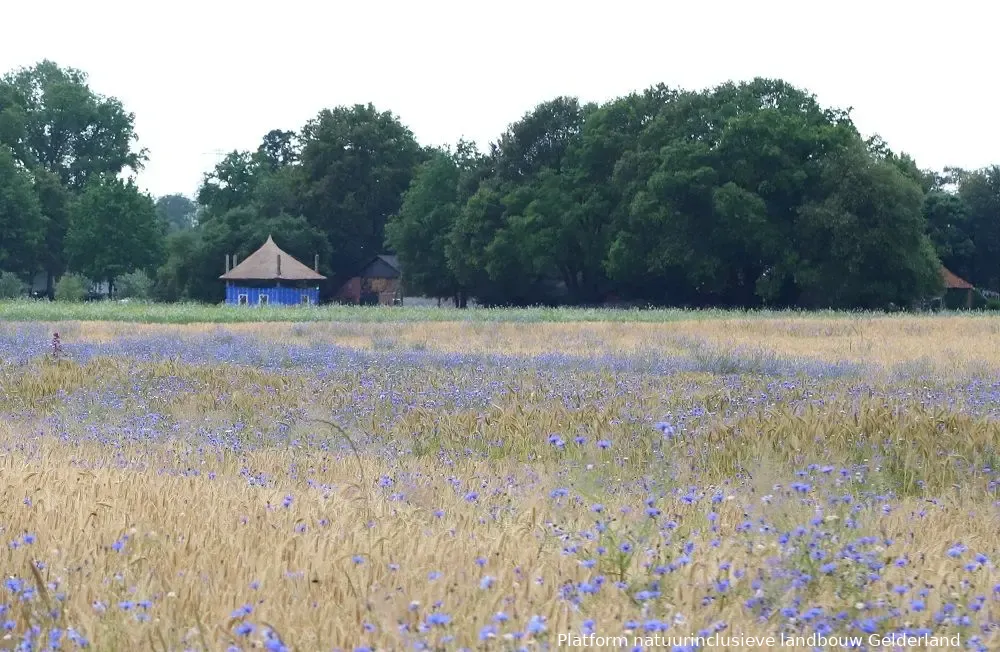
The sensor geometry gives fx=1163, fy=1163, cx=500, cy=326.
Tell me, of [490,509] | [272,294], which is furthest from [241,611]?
[272,294]

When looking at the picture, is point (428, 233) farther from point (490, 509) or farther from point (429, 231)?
point (490, 509)

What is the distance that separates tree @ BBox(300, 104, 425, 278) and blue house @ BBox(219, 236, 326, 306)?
313 inches

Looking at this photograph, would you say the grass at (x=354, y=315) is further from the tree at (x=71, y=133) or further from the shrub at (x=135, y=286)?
the tree at (x=71, y=133)

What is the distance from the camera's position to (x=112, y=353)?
1844 centimetres

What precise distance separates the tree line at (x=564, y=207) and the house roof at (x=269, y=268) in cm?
359

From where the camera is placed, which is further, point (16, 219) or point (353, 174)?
point (353, 174)

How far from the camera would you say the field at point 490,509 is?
11.7 feet

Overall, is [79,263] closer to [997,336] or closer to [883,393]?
[997,336]

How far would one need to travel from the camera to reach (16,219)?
77938 millimetres

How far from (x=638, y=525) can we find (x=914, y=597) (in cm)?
132

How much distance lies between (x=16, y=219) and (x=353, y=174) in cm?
2266

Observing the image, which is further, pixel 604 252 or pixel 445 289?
pixel 445 289

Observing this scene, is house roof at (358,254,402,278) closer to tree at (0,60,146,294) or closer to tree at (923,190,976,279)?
tree at (0,60,146,294)

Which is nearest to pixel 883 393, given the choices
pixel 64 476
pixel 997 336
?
pixel 64 476
